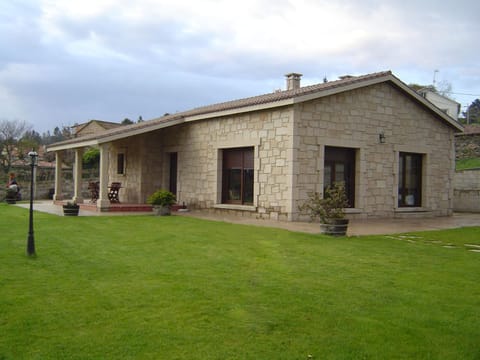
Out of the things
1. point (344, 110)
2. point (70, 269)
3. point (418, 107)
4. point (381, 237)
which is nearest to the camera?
point (70, 269)

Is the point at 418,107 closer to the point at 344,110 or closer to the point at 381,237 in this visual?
the point at 344,110

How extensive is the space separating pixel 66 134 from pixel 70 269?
4322cm

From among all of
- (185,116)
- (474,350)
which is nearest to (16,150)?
(185,116)

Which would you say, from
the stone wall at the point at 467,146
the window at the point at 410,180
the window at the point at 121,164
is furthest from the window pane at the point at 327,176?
the stone wall at the point at 467,146

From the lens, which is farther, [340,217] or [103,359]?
[340,217]

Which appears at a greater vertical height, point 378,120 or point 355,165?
point 378,120

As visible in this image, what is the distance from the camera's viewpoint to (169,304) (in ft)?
16.6

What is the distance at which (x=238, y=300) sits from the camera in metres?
5.24

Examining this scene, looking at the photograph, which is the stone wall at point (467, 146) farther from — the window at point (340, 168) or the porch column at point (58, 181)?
the porch column at point (58, 181)

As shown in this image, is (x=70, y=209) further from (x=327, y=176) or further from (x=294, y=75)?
(x=294, y=75)

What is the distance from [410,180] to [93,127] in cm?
3021

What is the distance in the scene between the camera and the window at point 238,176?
15.9m

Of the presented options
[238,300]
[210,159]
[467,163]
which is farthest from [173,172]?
[467,163]

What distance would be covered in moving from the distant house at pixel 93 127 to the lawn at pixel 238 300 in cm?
3127
